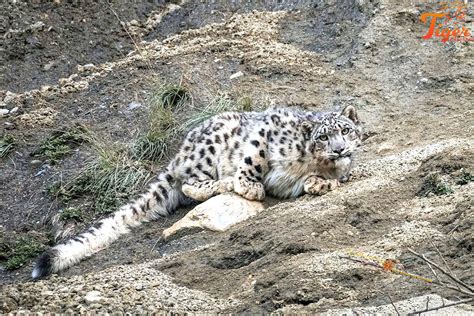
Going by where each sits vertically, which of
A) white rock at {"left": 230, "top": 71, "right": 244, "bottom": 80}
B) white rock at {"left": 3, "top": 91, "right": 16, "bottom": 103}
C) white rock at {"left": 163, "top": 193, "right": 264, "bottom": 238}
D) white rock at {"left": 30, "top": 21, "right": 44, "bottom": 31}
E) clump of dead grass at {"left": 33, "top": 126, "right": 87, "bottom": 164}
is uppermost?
white rock at {"left": 30, "top": 21, "right": 44, "bottom": 31}

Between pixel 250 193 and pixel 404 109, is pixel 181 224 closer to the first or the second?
pixel 250 193

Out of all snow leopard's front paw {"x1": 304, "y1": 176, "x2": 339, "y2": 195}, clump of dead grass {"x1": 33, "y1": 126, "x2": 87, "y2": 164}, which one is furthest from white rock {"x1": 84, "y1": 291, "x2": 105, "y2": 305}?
clump of dead grass {"x1": 33, "y1": 126, "x2": 87, "y2": 164}

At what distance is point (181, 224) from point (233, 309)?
227 cm

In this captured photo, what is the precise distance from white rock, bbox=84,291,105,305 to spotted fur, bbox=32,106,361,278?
1698mm

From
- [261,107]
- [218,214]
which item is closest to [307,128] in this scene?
[218,214]

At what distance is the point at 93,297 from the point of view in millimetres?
5375

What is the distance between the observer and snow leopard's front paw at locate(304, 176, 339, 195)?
731cm

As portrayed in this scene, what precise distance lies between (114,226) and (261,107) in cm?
247

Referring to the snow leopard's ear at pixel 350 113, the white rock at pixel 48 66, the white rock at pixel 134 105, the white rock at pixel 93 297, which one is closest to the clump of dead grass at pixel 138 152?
the white rock at pixel 134 105

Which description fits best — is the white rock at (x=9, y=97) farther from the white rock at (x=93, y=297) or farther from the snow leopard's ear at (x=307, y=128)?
the white rock at (x=93, y=297)

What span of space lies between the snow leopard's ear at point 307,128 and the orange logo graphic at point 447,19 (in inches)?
102

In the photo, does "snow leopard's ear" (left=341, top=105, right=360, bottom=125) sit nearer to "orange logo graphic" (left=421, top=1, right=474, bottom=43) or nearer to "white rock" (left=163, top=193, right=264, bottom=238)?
"white rock" (left=163, top=193, right=264, bottom=238)

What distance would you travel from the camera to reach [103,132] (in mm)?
9562

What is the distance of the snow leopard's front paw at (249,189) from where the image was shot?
7.58 meters
